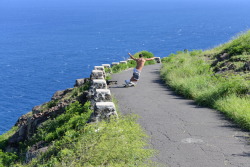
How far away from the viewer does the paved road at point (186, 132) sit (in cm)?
981

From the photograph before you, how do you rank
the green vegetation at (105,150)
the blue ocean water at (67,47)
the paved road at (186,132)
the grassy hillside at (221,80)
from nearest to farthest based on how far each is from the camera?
the green vegetation at (105,150) → the paved road at (186,132) → the grassy hillside at (221,80) → the blue ocean water at (67,47)

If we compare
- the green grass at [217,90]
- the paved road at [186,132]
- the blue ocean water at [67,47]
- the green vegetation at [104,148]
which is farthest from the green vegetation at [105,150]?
the blue ocean water at [67,47]

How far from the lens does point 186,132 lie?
12.0 m

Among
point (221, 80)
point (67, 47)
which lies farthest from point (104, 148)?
point (67, 47)

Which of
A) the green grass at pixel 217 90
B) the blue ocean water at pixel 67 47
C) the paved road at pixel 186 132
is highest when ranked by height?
the blue ocean water at pixel 67 47

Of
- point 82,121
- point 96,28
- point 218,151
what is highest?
point 96,28

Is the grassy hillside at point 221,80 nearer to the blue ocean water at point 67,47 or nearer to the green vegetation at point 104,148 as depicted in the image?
the green vegetation at point 104,148

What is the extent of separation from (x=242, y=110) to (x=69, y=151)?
20.2 ft

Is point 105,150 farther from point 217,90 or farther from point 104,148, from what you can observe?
point 217,90

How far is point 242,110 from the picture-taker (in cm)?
1328

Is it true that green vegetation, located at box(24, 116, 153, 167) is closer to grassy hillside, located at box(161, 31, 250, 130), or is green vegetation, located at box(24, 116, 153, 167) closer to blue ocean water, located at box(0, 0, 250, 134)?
grassy hillside, located at box(161, 31, 250, 130)

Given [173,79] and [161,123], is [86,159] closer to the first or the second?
[161,123]

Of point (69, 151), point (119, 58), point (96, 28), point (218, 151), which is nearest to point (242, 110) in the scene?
point (218, 151)

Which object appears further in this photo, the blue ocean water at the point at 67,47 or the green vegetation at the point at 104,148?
the blue ocean water at the point at 67,47
